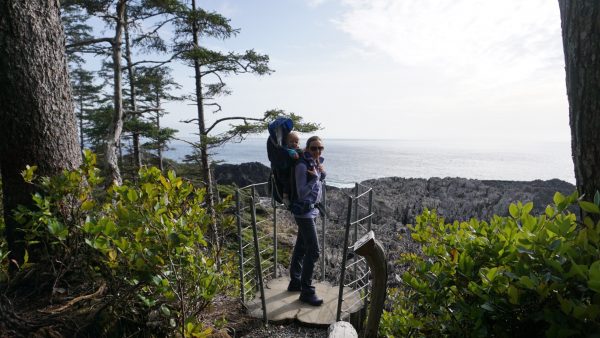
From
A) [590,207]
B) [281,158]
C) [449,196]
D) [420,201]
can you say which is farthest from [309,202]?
[449,196]

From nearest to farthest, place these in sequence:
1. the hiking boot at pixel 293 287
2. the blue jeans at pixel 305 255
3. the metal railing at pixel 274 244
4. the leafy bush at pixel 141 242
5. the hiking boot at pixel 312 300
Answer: the leafy bush at pixel 141 242 < the metal railing at pixel 274 244 < the blue jeans at pixel 305 255 < the hiking boot at pixel 312 300 < the hiking boot at pixel 293 287

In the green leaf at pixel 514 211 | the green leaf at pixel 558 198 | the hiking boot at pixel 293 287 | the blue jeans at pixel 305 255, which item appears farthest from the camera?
the hiking boot at pixel 293 287

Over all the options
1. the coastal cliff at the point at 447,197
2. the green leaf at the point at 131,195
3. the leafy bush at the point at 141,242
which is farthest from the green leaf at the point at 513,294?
the coastal cliff at the point at 447,197

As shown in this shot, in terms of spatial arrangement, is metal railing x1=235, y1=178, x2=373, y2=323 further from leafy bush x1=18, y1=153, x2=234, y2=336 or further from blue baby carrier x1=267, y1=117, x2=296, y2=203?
leafy bush x1=18, y1=153, x2=234, y2=336

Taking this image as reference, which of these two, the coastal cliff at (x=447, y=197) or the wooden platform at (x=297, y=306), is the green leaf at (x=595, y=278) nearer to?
the wooden platform at (x=297, y=306)

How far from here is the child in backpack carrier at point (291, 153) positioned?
4.01 metres

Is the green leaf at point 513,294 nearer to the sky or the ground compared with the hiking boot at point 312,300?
nearer to the sky

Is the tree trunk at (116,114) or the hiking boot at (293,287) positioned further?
the tree trunk at (116,114)

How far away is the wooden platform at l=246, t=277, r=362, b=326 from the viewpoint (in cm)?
428

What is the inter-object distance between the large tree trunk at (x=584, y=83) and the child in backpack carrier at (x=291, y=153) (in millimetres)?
2496

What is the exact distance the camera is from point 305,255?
4398 mm

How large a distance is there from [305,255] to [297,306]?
2.25ft

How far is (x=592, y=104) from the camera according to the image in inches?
78.0

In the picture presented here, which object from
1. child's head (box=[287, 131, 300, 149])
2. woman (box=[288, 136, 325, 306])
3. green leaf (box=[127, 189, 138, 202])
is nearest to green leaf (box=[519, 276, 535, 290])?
green leaf (box=[127, 189, 138, 202])
